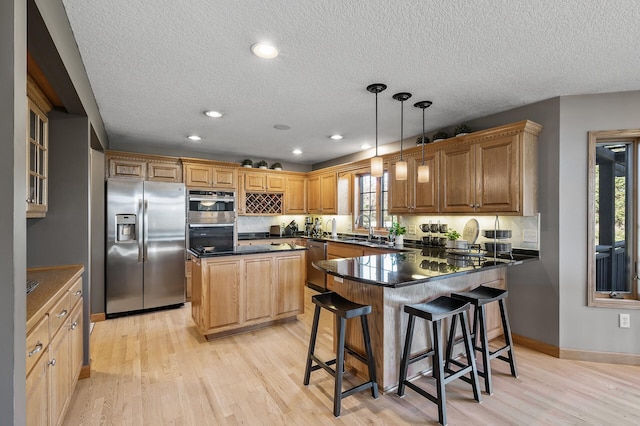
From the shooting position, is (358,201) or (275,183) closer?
(358,201)

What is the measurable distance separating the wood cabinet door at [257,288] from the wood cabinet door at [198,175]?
6.94ft

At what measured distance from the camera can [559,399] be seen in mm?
2258

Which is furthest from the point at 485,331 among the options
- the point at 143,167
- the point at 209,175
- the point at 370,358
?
the point at 143,167

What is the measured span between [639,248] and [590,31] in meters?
2.21

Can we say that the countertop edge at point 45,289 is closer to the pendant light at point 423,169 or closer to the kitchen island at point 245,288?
the kitchen island at point 245,288

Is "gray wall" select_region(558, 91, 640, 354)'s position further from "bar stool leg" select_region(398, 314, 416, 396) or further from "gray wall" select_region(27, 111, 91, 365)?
"gray wall" select_region(27, 111, 91, 365)

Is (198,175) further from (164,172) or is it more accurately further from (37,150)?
(37,150)

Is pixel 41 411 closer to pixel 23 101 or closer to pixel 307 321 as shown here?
pixel 23 101

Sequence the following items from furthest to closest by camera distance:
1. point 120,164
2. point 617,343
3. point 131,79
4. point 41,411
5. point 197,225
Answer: point 197,225
point 120,164
point 617,343
point 131,79
point 41,411

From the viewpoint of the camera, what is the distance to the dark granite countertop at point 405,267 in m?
2.12

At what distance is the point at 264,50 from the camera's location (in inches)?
82.9

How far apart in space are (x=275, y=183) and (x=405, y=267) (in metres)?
3.99

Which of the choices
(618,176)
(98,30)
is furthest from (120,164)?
(618,176)

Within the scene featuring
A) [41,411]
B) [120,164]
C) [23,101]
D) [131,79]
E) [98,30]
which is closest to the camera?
[23,101]
